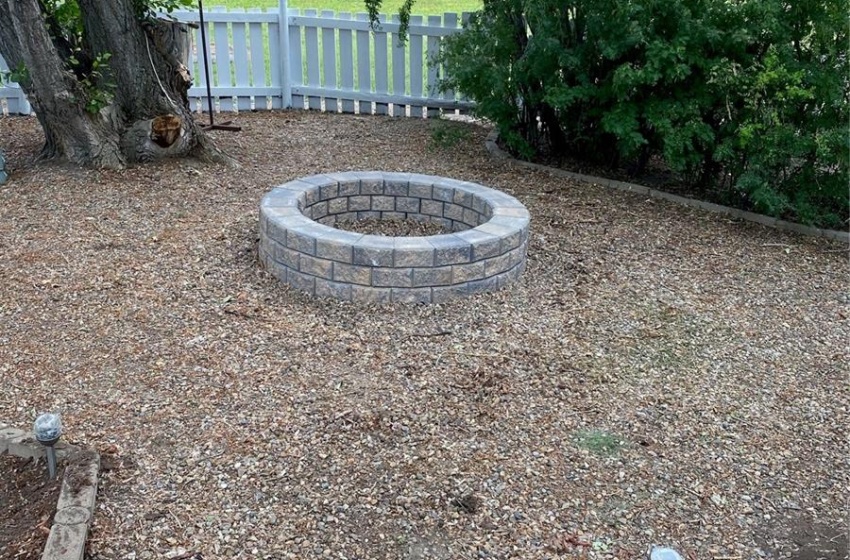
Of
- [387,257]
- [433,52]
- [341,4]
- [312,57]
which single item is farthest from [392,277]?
[341,4]

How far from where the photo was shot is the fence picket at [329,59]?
7988 mm

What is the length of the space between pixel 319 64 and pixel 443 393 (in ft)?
19.4

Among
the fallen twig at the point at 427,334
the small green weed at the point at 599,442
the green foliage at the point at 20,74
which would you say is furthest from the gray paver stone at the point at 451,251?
the green foliage at the point at 20,74

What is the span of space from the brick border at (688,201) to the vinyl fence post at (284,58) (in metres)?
2.70

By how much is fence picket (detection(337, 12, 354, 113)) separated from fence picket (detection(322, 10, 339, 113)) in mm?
84

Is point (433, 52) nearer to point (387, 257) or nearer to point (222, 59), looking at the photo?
point (222, 59)

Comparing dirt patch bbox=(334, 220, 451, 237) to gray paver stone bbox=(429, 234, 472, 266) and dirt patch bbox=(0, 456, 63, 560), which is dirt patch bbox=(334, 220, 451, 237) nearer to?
gray paver stone bbox=(429, 234, 472, 266)

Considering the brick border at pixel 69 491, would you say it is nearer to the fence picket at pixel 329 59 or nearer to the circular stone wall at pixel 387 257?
the circular stone wall at pixel 387 257

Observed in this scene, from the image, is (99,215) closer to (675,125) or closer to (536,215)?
(536,215)

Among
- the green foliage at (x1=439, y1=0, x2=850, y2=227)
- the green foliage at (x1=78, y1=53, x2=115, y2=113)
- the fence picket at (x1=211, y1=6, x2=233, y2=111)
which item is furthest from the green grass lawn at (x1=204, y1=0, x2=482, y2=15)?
the green foliage at (x1=78, y1=53, x2=115, y2=113)

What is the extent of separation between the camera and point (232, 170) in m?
5.89

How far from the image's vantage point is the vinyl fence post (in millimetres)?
7996

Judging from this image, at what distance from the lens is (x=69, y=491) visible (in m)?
2.37

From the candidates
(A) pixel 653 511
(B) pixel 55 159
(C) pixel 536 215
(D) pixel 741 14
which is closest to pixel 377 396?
(A) pixel 653 511
